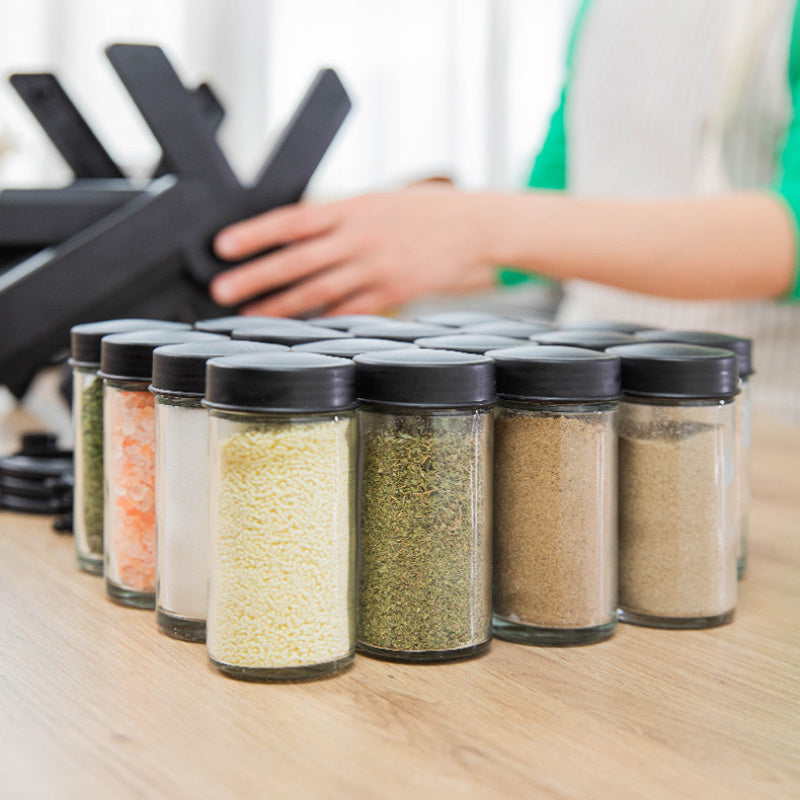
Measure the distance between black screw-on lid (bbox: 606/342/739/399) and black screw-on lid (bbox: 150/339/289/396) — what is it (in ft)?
0.77

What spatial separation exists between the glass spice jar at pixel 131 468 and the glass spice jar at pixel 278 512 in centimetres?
13

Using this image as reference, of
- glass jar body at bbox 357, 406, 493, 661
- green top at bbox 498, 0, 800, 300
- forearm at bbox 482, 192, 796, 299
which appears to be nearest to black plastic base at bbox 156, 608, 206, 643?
glass jar body at bbox 357, 406, 493, 661

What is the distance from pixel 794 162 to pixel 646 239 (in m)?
0.27

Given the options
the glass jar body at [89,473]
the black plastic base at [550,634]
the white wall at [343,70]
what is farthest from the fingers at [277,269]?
the white wall at [343,70]

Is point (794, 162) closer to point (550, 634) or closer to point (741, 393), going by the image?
point (741, 393)

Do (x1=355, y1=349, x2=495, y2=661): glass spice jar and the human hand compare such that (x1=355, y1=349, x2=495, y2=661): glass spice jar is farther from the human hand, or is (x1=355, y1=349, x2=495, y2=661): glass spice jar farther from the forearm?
the forearm

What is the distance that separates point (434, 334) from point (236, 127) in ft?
8.53

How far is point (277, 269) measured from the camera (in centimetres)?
110

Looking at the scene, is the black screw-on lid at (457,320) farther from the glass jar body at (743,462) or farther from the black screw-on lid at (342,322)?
the glass jar body at (743,462)

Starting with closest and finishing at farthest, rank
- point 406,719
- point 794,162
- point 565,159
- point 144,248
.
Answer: point 406,719 < point 144,248 < point 794,162 < point 565,159

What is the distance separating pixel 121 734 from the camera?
0.51 metres

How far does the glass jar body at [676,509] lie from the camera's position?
69 centimetres

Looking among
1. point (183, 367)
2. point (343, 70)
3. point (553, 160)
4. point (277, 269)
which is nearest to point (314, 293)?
point (277, 269)

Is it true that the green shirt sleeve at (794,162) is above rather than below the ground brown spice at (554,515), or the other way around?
above
